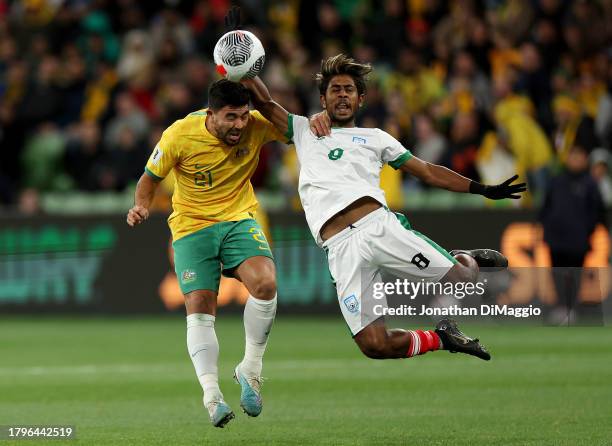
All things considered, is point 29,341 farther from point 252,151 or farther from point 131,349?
point 252,151

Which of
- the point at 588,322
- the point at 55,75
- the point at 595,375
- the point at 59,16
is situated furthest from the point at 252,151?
the point at 59,16

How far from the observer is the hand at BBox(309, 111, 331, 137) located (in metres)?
8.77

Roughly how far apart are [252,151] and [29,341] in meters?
6.77

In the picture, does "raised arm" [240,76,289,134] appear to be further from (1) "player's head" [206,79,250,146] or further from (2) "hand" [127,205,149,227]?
(2) "hand" [127,205,149,227]

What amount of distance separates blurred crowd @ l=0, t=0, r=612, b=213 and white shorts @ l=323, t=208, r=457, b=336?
731cm

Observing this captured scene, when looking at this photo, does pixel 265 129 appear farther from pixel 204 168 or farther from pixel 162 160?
pixel 162 160

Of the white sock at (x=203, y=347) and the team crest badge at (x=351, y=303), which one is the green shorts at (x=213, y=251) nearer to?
the white sock at (x=203, y=347)

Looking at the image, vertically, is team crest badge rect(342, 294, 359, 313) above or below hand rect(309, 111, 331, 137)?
below

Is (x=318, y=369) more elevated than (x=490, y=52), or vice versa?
(x=490, y=52)

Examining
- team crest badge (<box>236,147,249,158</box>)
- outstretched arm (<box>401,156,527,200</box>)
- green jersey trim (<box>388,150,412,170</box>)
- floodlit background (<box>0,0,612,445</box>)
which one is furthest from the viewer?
floodlit background (<box>0,0,612,445</box>)

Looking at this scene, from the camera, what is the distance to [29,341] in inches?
593

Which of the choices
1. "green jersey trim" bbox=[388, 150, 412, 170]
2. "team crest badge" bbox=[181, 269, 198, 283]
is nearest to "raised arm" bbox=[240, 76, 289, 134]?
"green jersey trim" bbox=[388, 150, 412, 170]

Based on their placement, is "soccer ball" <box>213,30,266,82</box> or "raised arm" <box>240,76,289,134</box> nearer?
"soccer ball" <box>213,30,266,82</box>

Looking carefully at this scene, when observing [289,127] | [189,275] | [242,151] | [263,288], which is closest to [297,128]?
[289,127]
